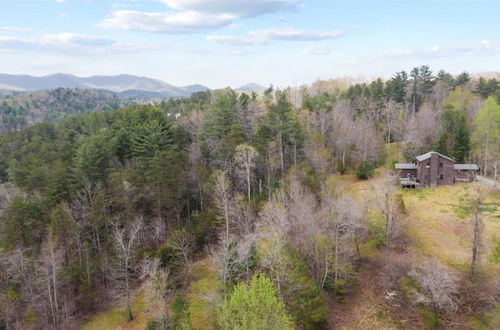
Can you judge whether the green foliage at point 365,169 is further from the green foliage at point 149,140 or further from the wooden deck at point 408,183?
the green foliage at point 149,140

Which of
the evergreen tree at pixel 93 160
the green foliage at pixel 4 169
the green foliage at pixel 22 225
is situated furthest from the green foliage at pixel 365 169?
the green foliage at pixel 4 169

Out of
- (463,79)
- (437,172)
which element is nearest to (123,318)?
(437,172)

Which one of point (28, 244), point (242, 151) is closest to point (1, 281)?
point (28, 244)

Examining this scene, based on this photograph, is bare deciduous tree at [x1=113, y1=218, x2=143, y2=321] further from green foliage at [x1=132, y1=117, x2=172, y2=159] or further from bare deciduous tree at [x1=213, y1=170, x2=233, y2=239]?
green foliage at [x1=132, y1=117, x2=172, y2=159]

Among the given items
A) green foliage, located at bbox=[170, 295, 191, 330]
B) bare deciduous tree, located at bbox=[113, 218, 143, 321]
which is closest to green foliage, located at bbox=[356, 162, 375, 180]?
bare deciduous tree, located at bbox=[113, 218, 143, 321]

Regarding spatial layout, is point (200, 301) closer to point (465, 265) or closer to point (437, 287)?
point (437, 287)
